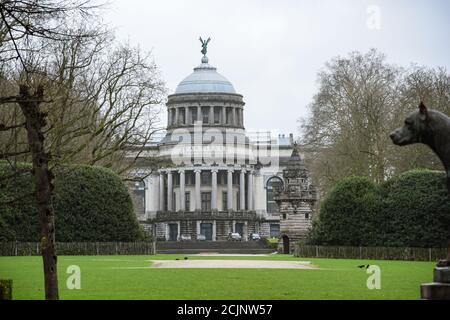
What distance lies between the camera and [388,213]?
6228 centimetres

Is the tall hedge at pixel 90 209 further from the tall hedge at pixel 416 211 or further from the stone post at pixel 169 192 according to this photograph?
the stone post at pixel 169 192

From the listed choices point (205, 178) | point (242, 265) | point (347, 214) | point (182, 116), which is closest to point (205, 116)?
point (182, 116)

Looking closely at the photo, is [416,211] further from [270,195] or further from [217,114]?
[270,195]

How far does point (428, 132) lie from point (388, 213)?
46079 mm

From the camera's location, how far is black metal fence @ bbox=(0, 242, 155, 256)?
6262cm

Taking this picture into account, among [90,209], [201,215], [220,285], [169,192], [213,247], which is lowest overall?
[220,285]

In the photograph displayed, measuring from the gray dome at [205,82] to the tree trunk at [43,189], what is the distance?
5020 inches

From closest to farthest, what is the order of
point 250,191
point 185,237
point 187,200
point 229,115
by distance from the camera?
point 185,237, point 250,191, point 187,200, point 229,115

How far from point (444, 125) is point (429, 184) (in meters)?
44.0

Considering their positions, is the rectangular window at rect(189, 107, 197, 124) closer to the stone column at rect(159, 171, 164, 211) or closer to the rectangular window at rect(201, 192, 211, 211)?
the stone column at rect(159, 171, 164, 211)

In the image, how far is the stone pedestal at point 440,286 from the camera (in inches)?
650

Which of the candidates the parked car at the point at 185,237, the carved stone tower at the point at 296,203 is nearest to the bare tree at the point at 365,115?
the carved stone tower at the point at 296,203
